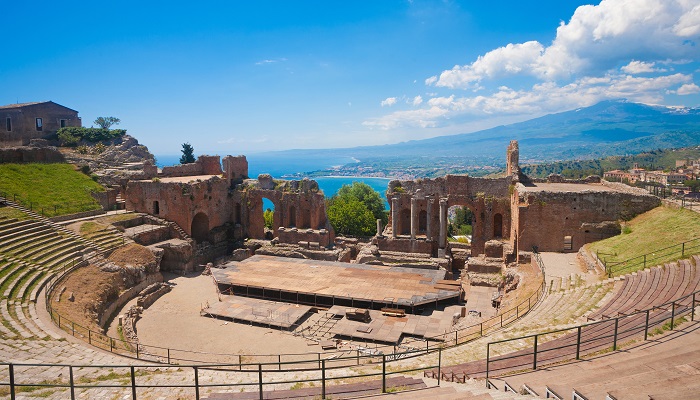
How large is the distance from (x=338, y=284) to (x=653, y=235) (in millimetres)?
16758

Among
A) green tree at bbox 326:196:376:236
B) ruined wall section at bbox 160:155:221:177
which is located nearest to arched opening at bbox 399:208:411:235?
green tree at bbox 326:196:376:236

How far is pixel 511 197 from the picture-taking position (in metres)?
30.4

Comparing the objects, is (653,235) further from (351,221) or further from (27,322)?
(27,322)

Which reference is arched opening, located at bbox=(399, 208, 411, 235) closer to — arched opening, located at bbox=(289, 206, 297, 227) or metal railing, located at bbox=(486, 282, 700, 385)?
arched opening, located at bbox=(289, 206, 297, 227)

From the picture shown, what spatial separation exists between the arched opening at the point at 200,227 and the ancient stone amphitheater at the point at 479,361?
15.9 metres

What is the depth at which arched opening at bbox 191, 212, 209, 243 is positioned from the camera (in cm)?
3725

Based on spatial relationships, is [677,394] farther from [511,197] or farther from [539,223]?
[511,197]

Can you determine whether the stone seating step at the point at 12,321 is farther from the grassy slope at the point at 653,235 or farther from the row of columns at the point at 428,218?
the grassy slope at the point at 653,235

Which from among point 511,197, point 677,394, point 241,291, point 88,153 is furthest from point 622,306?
point 88,153

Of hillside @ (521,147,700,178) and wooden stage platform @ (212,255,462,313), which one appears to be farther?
hillside @ (521,147,700,178)

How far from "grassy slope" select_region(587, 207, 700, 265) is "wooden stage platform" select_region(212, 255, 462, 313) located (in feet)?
27.1

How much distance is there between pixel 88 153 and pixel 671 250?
53.7 m

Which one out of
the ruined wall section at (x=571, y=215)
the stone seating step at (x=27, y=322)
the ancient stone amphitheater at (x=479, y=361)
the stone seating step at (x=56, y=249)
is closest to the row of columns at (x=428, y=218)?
the ruined wall section at (x=571, y=215)

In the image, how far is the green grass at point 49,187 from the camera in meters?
30.3
